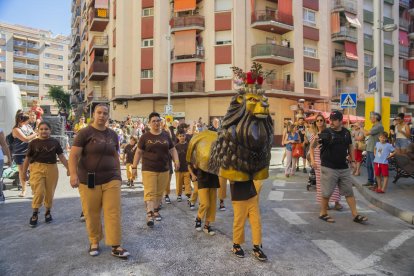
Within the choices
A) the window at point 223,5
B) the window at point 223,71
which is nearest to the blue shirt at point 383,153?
the window at point 223,71

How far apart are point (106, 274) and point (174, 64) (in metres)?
29.4

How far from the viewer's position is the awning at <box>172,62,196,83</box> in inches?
1238

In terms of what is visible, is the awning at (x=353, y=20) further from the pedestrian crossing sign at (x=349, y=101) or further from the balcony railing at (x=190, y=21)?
the pedestrian crossing sign at (x=349, y=101)

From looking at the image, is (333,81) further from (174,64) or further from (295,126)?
(295,126)

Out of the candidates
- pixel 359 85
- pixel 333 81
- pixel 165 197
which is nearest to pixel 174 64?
pixel 333 81

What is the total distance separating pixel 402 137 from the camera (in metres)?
9.98

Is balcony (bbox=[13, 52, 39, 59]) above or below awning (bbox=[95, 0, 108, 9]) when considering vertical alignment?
above

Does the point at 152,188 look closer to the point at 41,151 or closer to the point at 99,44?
the point at 41,151

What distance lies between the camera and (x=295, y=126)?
12711 millimetres

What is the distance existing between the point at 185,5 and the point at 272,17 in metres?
7.69

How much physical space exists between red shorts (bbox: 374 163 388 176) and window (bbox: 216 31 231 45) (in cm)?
2415

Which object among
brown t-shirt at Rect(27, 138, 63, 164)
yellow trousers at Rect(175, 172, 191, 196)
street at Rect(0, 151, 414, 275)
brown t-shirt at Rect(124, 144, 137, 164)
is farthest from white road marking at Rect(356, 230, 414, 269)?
brown t-shirt at Rect(124, 144, 137, 164)

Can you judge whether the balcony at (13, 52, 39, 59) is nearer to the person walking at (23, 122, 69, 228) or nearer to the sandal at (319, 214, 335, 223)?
the person walking at (23, 122, 69, 228)

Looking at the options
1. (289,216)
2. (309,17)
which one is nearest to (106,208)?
(289,216)
